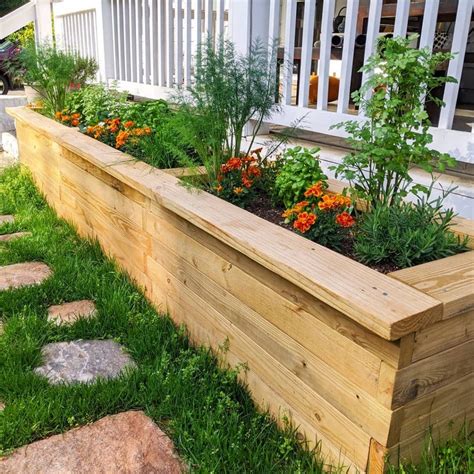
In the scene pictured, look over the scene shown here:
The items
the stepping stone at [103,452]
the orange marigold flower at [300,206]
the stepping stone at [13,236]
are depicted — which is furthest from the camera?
the stepping stone at [13,236]

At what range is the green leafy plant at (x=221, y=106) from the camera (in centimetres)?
234

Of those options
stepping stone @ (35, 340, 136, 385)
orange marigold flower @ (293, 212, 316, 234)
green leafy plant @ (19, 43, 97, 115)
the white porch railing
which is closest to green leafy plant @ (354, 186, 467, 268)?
orange marigold flower @ (293, 212, 316, 234)

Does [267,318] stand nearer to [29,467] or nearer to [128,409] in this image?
[128,409]

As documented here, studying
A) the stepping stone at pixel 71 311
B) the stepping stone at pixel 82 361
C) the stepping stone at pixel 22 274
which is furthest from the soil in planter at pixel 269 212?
the stepping stone at pixel 22 274

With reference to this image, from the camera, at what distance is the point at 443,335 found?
4.29ft

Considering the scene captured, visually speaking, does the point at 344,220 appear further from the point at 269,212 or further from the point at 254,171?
the point at 254,171

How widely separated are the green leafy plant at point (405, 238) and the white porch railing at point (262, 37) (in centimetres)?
50

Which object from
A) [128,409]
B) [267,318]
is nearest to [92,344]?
[128,409]

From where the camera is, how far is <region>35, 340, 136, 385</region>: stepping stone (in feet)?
6.41

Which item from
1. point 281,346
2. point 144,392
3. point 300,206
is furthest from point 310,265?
point 144,392

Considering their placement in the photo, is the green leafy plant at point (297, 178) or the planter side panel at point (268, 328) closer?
the planter side panel at point (268, 328)

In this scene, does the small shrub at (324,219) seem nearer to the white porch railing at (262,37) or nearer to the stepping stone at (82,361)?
the white porch railing at (262,37)

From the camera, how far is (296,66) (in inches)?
165

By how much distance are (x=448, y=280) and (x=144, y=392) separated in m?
1.08
